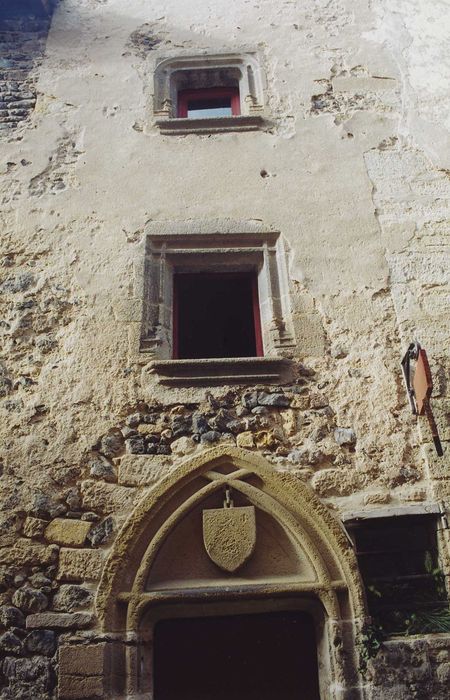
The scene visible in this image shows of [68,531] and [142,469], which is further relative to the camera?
[142,469]

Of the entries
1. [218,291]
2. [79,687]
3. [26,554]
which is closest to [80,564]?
[26,554]

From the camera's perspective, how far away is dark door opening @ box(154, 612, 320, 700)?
3.07 meters

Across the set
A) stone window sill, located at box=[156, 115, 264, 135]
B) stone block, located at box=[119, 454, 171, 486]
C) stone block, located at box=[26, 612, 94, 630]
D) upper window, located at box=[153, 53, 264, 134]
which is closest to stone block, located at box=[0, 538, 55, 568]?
stone block, located at box=[26, 612, 94, 630]

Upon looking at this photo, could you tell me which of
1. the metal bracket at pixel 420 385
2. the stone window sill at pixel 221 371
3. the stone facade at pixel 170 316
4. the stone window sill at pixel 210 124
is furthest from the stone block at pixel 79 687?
the stone window sill at pixel 210 124

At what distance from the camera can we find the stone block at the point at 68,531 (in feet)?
10.3

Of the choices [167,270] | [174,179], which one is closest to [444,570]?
[167,270]

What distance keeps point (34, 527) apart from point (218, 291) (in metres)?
2.37

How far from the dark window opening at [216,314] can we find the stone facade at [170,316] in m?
0.28

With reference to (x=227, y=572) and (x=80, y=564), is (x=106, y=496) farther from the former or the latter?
(x=227, y=572)

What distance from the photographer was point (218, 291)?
4.81m

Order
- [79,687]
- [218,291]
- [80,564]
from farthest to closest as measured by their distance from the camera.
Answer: [218,291] < [80,564] < [79,687]

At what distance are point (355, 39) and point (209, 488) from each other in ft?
14.1

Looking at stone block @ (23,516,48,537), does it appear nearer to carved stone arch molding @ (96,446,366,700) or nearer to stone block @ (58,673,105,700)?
carved stone arch molding @ (96,446,366,700)

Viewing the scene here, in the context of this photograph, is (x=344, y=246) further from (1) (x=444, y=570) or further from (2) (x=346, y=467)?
(1) (x=444, y=570)
